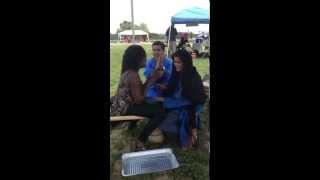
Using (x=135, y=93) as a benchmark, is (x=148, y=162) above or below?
below

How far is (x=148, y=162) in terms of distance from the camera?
1.33 metres

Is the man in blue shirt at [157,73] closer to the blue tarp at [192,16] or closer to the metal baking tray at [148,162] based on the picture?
the blue tarp at [192,16]

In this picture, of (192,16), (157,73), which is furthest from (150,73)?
(192,16)

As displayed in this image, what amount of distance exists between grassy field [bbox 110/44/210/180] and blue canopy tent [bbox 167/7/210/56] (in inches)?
7.0

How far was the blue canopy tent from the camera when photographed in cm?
130

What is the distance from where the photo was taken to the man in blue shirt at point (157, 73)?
1.37m

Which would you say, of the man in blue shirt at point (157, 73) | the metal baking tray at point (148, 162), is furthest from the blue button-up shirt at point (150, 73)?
the metal baking tray at point (148, 162)

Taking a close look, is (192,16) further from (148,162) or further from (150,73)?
(148,162)

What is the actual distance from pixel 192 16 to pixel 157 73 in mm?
310
